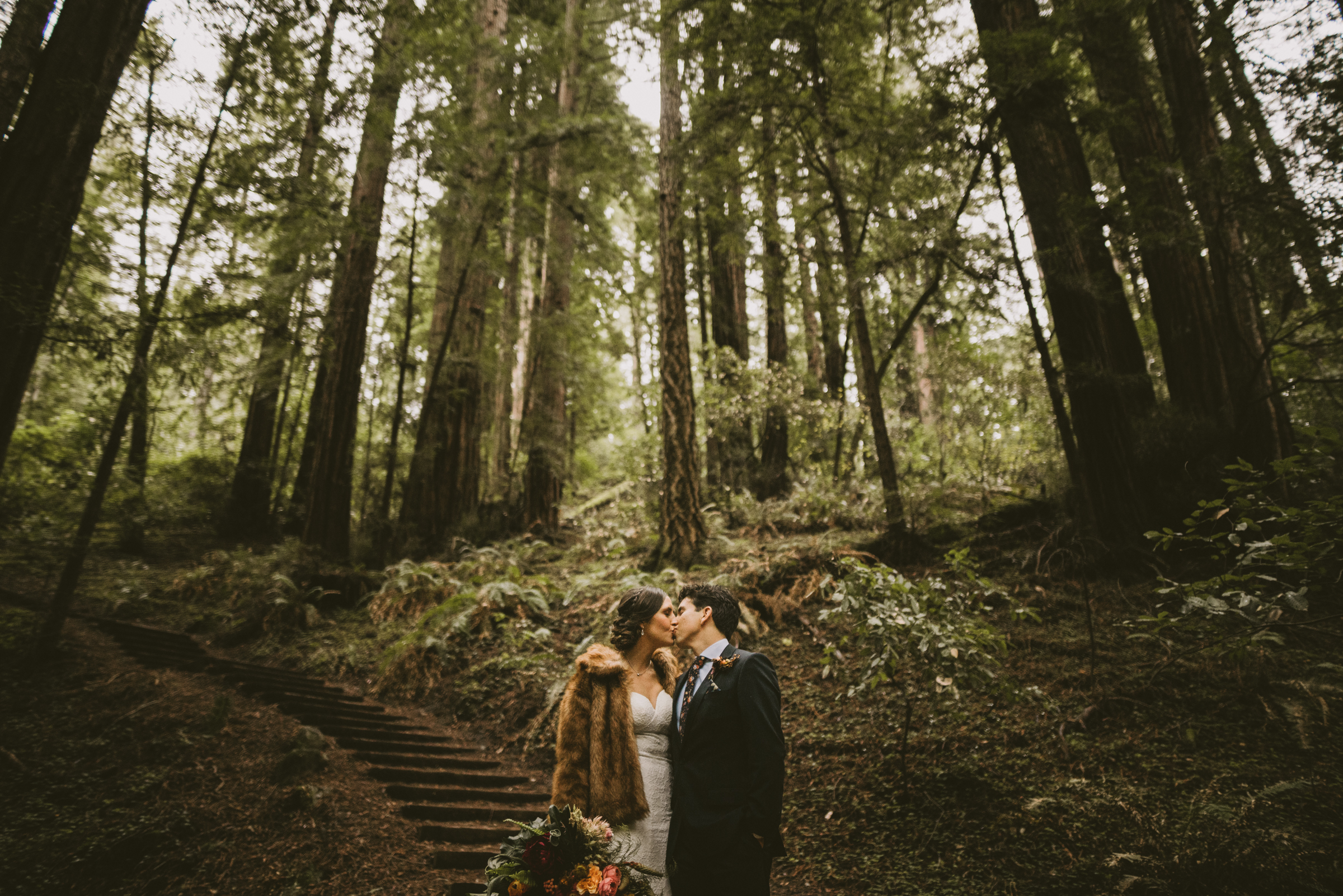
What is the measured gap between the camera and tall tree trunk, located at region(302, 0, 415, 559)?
33.7 feet

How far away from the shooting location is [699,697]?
2.47 metres

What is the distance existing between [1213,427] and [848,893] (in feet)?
19.4

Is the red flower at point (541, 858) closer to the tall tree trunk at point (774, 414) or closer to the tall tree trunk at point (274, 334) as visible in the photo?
the tall tree trunk at point (274, 334)

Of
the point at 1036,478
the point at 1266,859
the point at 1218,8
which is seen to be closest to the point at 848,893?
the point at 1266,859

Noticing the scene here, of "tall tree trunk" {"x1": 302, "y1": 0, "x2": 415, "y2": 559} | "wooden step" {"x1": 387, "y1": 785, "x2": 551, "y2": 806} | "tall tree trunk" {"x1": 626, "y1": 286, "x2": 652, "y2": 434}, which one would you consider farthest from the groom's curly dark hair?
"tall tree trunk" {"x1": 626, "y1": 286, "x2": 652, "y2": 434}

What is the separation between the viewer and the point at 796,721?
204 inches

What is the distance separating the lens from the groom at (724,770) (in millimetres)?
2188

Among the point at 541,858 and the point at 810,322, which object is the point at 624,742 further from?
the point at 810,322

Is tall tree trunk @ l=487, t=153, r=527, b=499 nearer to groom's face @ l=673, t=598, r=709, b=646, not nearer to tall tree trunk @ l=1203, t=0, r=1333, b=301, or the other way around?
tall tree trunk @ l=1203, t=0, r=1333, b=301

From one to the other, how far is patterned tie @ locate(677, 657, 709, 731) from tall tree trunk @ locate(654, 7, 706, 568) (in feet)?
17.4

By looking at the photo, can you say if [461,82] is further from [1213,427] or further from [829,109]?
[1213,427]

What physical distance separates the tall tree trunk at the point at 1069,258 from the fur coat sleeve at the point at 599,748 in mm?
5835

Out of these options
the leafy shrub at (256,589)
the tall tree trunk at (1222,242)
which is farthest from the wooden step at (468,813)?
the tall tree trunk at (1222,242)

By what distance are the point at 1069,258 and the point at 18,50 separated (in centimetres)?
910
